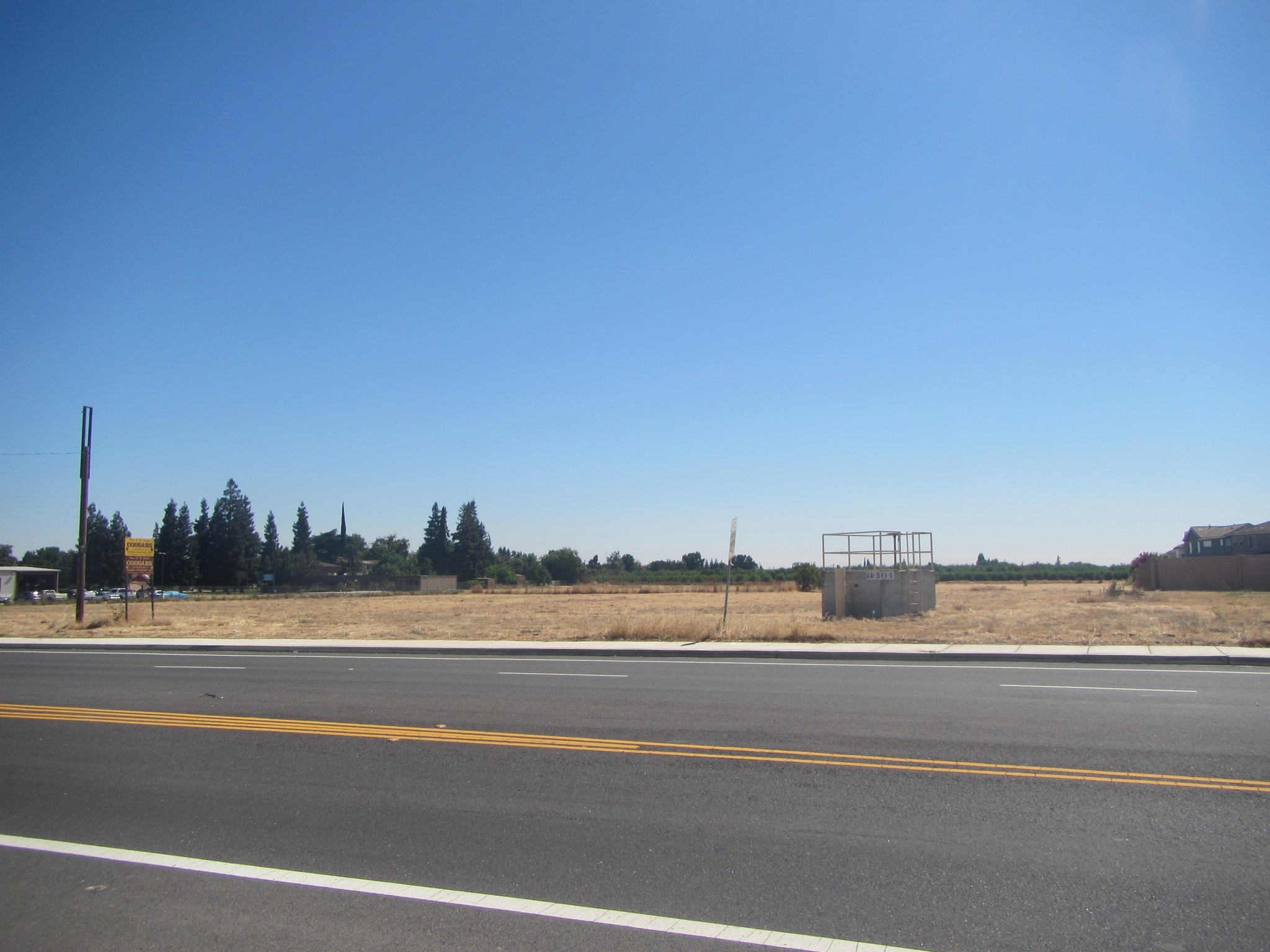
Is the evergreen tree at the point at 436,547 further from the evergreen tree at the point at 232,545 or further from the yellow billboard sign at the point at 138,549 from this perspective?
the yellow billboard sign at the point at 138,549

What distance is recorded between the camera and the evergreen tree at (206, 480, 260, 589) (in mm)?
99812

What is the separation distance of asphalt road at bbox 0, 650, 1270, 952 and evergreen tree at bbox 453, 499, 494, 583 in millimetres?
119091

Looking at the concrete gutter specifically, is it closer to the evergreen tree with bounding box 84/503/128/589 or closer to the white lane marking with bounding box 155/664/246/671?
the white lane marking with bounding box 155/664/246/671

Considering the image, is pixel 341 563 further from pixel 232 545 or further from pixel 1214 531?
pixel 1214 531

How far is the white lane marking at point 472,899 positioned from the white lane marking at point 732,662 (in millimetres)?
10873

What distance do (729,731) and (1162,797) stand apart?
4142mm

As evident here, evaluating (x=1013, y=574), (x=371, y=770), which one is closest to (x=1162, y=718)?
(x=371, y=770)

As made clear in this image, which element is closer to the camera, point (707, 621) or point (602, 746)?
point (602, 746)

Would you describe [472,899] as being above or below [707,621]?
below

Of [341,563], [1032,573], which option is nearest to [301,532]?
Answer: [341,563]

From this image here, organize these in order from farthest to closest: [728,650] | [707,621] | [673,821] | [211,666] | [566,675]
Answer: [707,621] → [728,650] → [211,666] → [566,675] → [673,821]

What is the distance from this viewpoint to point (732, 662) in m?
16.6

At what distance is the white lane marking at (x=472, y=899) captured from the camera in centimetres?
454

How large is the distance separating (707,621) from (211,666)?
39.2 ft
